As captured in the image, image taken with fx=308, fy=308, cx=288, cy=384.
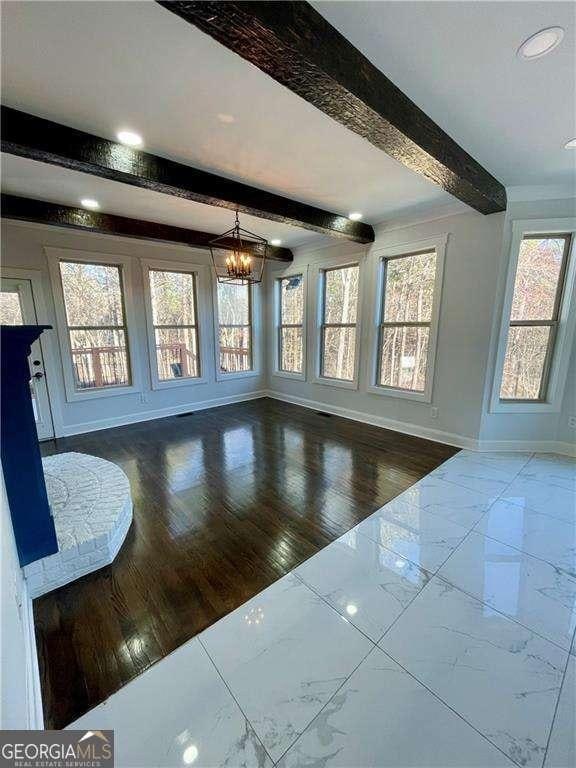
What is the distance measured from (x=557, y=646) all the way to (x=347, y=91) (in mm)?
2896

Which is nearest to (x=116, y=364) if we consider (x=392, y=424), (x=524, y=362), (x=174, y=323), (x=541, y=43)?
(x=174, y=323)

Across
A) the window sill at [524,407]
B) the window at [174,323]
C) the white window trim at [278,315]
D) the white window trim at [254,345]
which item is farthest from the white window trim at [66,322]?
the window sill at [524,407]

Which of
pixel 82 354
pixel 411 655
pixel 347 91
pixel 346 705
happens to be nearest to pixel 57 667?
pixel 346 705

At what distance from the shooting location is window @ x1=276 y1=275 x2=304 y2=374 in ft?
18.9

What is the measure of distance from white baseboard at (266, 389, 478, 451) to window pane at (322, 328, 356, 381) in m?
0.57

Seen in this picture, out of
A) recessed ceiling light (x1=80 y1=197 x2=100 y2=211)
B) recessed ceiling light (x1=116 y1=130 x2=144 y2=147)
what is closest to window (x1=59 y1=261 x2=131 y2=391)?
recessed ceiling light (x1=80 y1=197 x2=100 y2=211)

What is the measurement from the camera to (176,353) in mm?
5281

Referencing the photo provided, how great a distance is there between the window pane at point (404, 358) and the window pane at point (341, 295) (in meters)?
0.73

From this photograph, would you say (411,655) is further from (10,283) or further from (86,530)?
(10,283)

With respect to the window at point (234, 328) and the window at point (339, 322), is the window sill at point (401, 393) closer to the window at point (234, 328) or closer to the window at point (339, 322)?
the window at point (339, 322)

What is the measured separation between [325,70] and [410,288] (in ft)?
10.5

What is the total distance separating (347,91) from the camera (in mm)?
1534

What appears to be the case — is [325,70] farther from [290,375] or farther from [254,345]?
[254,345]

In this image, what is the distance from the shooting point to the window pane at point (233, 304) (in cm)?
568
